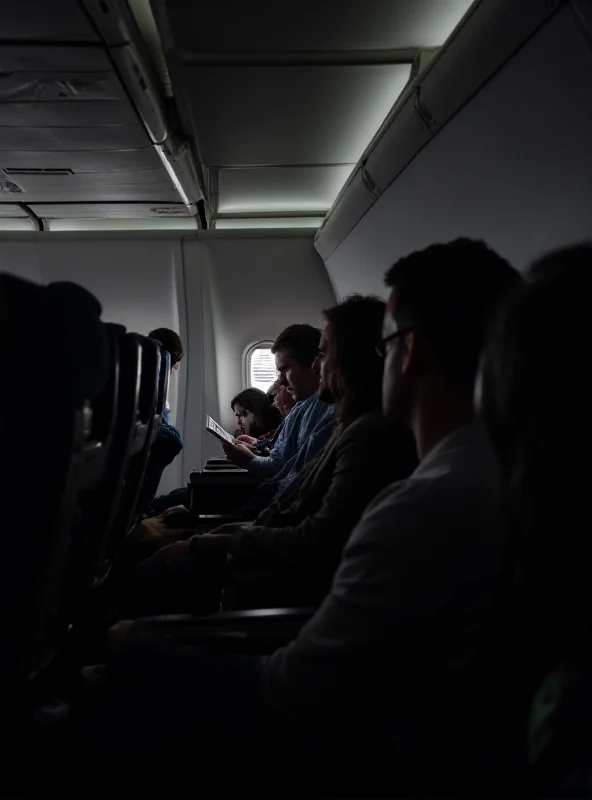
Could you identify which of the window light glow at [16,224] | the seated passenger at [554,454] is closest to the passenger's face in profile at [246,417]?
the window light glow at [16,224]

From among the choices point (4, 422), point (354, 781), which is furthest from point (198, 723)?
point (4, 422)

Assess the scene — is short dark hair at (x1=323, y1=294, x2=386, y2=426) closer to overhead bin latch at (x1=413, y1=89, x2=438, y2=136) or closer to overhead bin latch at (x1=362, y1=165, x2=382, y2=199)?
overhead bin latch at (x1=413, y1=89, x2=438, y2=136)

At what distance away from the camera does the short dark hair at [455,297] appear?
3.62 feet

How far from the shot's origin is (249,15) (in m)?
2.50

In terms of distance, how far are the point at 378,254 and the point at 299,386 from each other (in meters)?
1.48

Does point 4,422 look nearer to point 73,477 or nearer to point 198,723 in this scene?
point 73,477

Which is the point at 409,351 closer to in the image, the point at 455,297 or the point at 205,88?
the point at 455,297

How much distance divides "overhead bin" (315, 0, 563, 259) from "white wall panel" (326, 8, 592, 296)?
0.14 feet

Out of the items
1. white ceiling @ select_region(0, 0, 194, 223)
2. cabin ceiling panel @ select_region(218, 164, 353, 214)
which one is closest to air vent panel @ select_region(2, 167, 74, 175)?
white ceiling @ select_region(0, 0, 194, 223)

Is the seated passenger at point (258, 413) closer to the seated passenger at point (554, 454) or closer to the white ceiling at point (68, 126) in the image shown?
the white ceiling at point (68, 126)

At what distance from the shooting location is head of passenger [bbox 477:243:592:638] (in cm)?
45

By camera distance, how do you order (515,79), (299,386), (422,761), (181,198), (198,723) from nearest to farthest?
(422,761) → (198,723) → (515,79) → (299,386) → (181,198)

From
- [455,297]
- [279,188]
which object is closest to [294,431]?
[455,297]

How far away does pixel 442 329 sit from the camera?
3.69 ft
